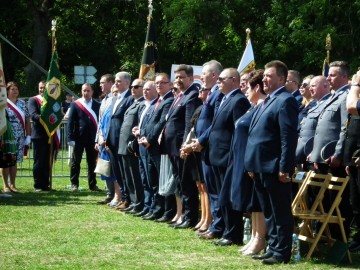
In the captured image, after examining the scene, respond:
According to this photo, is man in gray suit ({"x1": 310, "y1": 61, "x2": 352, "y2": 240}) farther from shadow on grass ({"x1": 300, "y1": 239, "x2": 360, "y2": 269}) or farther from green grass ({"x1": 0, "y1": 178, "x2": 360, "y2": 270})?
green grass ({"x1": 0, "y1": 178, "x2": 360, "y2": 270})

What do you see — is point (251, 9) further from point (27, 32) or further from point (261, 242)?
point (261, 242)

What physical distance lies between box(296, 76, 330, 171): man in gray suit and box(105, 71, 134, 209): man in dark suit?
4.27 metres

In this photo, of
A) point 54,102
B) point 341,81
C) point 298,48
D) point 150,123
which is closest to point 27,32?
point 298,48

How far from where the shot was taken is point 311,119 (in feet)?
39.3

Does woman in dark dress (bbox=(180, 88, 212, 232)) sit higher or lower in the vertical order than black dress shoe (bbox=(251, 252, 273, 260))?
higher

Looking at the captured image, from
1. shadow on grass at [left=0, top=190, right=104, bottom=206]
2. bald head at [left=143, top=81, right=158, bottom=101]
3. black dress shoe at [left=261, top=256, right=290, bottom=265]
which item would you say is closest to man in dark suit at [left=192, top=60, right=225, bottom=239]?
black dress shoe at [left=261, top=256, right=290, bottom=265]

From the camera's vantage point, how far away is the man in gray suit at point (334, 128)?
36.5ft

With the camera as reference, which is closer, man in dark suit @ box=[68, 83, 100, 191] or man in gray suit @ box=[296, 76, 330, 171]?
man in gray suit @ box=[296, 76, 330, 171]

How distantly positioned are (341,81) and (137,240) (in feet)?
10.4

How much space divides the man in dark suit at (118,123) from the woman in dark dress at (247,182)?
5079 mm

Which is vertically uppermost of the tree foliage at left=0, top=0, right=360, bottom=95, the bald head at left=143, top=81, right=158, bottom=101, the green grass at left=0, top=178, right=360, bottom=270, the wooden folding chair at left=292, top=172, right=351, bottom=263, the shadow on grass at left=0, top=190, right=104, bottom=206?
the tree foliage at left=0, top=0, right=360, bottom=95

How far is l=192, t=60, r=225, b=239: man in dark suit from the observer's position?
39.2 feet

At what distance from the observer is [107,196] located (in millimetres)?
17062

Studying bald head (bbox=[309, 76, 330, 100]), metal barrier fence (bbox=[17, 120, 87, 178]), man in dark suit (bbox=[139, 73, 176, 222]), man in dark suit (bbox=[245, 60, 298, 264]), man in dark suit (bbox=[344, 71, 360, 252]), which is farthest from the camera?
metal barrier fence (bbox=[17, 120, 87, 178])
